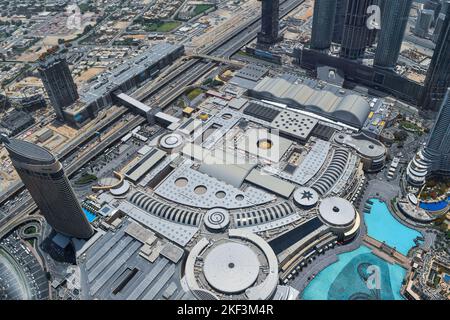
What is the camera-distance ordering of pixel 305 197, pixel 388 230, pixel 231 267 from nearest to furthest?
pixel 231 267, pixel 305 197, pixel 388 230

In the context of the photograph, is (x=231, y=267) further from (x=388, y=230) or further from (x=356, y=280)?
(x=388, y=230)

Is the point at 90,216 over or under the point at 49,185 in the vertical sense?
under

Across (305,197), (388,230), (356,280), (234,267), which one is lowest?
(356,280)

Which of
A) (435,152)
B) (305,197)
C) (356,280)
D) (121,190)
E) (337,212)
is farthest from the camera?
(435,152)

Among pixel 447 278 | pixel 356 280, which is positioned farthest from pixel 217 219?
pixel 447 278

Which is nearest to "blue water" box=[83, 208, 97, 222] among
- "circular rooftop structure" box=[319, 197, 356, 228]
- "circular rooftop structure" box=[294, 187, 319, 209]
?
"circular rooftop structure" box=[294, 187, 319, 209]

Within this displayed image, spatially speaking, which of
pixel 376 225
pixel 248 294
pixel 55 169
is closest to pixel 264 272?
pixel 248 294

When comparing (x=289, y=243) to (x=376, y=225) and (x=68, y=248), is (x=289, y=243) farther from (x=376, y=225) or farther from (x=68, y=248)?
(x=68, y=248)

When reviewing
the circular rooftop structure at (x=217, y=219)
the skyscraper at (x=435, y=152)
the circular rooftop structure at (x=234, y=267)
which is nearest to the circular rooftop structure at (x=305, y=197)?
the circular rooftop structure at (x=234, y=267)
